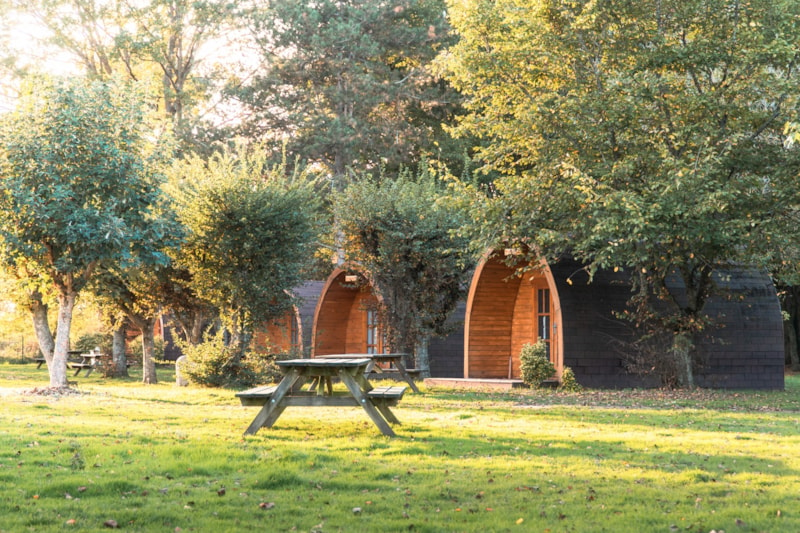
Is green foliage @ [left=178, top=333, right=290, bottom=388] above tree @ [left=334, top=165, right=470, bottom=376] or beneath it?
beneath

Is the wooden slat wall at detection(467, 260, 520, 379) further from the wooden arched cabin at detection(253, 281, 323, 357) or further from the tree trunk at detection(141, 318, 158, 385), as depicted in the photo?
the tree trunk at detection(141, 318, 158, 385)

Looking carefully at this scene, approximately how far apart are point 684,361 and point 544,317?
13.3 ft

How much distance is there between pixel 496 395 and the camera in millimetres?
15984

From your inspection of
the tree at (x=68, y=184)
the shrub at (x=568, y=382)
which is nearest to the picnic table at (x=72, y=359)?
the tree at (x=68, y=184)

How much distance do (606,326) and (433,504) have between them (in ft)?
42.5

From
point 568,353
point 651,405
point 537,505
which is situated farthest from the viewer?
point 568,353

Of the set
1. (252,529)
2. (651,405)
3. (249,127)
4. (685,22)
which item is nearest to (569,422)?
(651,405)

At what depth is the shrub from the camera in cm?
1714

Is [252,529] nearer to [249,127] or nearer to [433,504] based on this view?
[433,504]

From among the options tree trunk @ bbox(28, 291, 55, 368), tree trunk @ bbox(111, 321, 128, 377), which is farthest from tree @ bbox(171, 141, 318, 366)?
tree trunk @ bbox(111, 321, 128, 377)

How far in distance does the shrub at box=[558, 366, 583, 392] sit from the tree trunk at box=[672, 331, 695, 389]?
197 cm

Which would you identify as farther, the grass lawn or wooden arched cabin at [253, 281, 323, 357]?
wooden arched cabin at [253, 281, 323, 357]

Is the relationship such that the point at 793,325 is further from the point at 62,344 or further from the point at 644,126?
the point at 62,344

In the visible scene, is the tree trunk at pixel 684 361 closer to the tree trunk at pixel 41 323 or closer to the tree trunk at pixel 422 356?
the tree trunk at pixel 422 356
